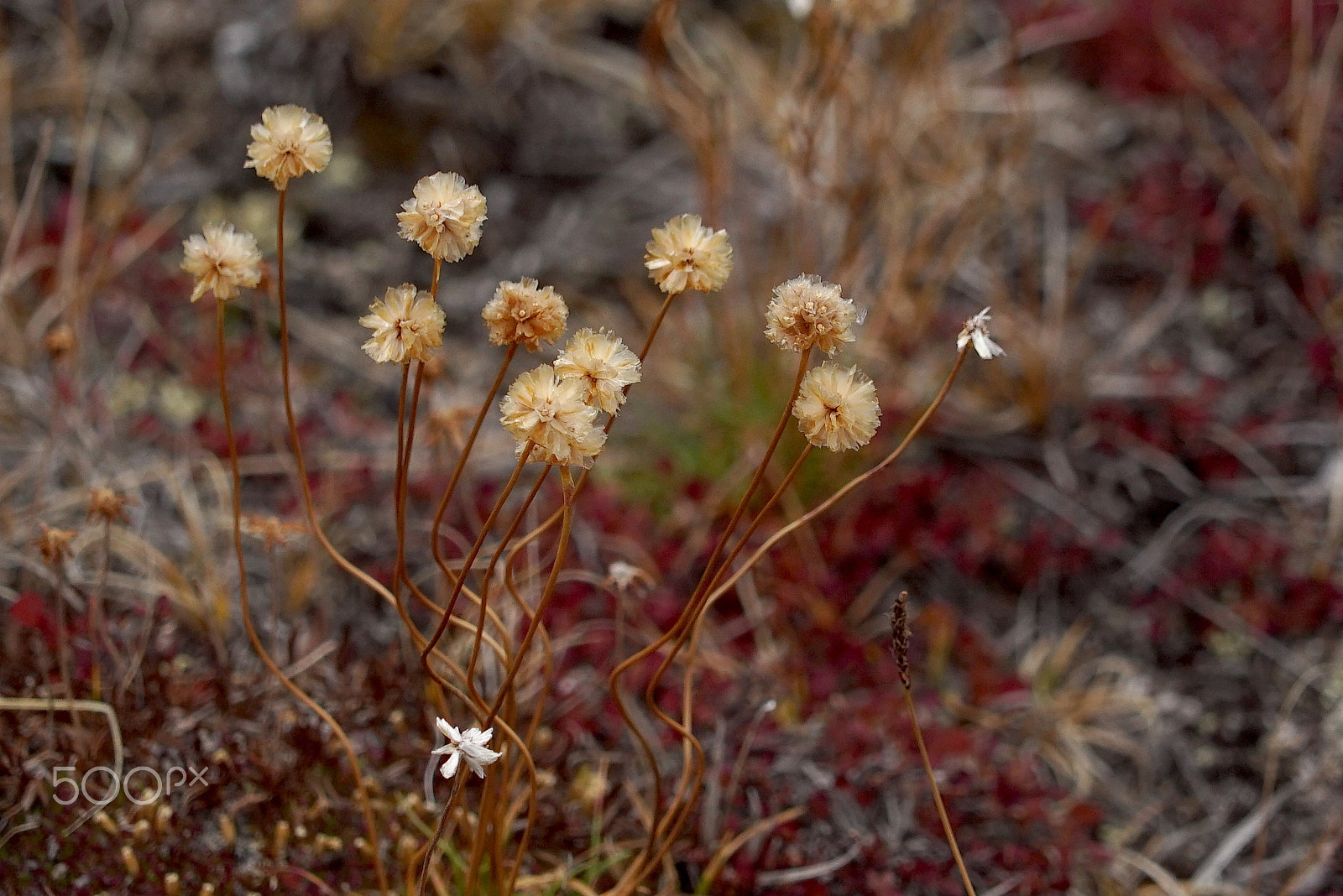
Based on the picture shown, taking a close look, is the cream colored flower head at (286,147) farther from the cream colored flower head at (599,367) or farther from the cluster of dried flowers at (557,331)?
the cream colored flower head at (599,367)

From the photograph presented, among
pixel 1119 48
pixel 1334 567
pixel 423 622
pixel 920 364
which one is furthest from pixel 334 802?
pixel 1119 48

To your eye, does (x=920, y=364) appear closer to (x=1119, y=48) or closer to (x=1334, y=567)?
(x=1334, y=567)

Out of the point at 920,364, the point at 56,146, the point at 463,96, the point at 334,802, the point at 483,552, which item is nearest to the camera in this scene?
the point at 334,802

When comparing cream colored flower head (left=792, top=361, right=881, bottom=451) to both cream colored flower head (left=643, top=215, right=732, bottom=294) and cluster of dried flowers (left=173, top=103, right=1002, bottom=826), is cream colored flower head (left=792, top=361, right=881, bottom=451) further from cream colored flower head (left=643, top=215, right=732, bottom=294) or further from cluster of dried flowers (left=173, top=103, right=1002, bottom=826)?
cream colored flower head (left=643, top=215, right=732, bottom=294)

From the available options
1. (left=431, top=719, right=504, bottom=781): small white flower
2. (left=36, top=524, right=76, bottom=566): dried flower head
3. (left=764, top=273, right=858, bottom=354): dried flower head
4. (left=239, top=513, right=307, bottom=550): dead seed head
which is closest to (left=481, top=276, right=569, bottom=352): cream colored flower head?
(left=764, top=273, right=858, bottom=354): dried flower head

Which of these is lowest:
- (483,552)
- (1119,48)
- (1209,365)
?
(483,552)

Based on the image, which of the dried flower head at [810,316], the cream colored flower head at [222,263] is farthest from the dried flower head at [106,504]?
the dried flower head at [810,316]
